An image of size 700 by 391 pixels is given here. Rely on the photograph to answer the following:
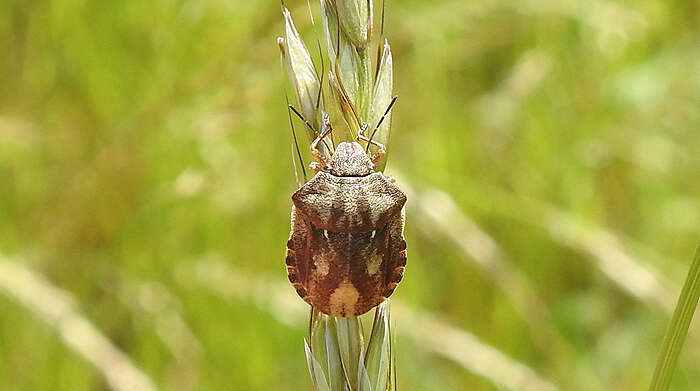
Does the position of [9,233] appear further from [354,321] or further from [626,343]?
[626,343]

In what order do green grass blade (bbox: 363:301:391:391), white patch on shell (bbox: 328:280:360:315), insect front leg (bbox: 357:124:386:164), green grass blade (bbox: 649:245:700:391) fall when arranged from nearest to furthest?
green grass blade (bbox: 649:245:700:391) → green grass blade (bbox: 363:301:391:391) → white patch on shell (bbox: 328:280:360:315) → insect front leg (bbox: 357:124:386:164)

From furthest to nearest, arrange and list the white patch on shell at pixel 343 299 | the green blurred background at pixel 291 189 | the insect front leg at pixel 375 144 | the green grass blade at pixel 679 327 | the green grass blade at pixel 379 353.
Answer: the green blurred background at pixel 291 189, the insect front leg at pixel 375 144, the white patch on shell at pixel 343 299, the green grass blade at pixel 379 353, the green grass blade at pixel 679 327

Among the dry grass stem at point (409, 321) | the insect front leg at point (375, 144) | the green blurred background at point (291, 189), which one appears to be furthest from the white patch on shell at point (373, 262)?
the dry grass stem at point (409, 321)

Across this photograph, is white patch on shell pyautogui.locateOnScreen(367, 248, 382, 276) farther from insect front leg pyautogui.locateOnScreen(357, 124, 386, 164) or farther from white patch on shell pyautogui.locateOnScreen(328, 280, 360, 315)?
insect front leg pyautogui.locateOnScreen(357, 124, 386, 164)

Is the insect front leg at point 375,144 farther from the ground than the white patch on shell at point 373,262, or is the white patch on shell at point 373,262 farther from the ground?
the insect front leg at point 375,144

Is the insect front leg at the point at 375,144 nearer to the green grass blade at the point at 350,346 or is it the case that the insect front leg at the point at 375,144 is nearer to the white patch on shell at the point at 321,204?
the white patch on shell at the point at 321,204

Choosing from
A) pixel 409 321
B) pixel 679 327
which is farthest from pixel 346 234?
pixel 409 321

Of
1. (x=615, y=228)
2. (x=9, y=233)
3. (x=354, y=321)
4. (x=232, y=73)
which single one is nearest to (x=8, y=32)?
(x=9, y=233)

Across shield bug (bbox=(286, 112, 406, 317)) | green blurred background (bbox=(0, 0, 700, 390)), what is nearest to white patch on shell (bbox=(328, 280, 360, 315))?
shield bug (bbox=(286, 112, 406, 317))
